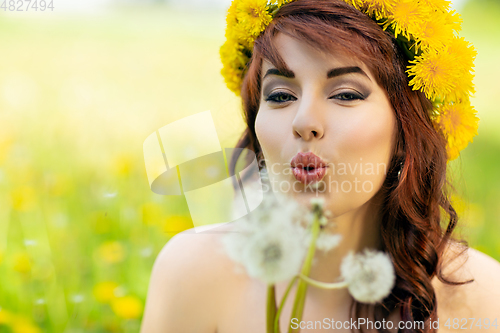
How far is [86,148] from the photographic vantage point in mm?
888

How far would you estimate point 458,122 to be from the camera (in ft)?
3.33

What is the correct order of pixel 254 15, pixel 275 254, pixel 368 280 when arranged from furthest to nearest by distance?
pixel 254 15, pixel 368 280, pixel 275 254

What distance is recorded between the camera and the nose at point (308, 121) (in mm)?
810

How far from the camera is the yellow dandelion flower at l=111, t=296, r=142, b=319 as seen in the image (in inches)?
35.2

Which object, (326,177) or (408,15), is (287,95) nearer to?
(326,177)

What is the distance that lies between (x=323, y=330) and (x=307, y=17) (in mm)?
779

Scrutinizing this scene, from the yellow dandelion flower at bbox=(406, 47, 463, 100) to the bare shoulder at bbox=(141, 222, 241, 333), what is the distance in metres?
0.64

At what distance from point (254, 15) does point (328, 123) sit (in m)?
0.35

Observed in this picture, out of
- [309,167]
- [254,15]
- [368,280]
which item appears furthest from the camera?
[254,15]

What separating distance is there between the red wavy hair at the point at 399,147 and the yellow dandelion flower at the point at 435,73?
32 mm

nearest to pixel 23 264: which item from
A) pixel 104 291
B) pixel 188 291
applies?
pixel 104 291

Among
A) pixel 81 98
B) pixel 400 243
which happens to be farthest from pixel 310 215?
pixel 81 98

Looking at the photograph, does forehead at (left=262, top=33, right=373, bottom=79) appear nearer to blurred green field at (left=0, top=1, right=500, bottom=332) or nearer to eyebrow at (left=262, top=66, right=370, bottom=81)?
eyebrow at (left=262, top=66, right=370, bottom=81)

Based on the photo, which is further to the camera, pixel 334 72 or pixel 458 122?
pixel 458 122
